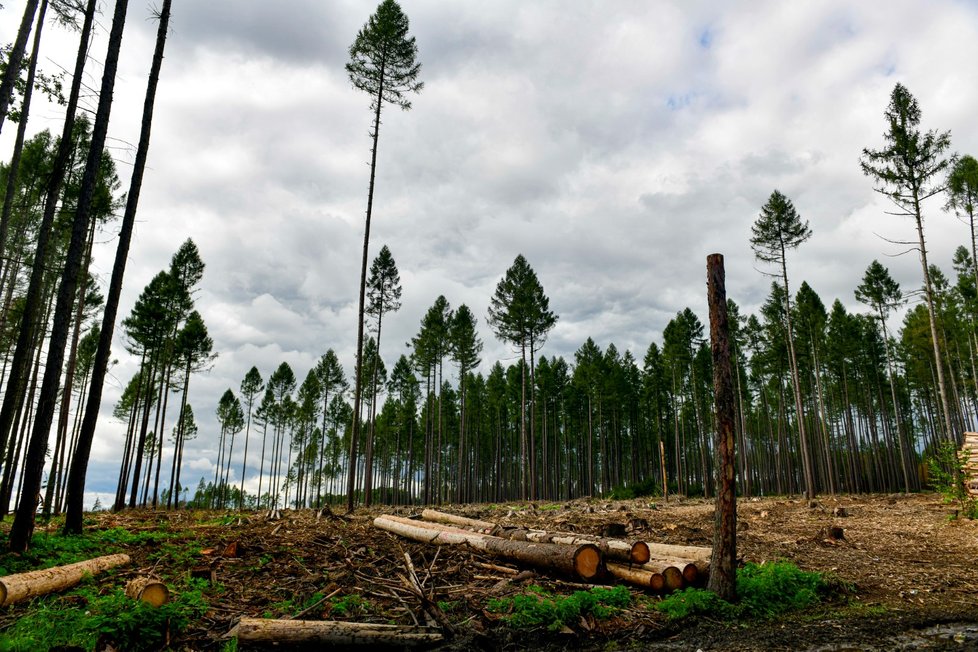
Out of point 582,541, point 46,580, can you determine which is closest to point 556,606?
point 582,541

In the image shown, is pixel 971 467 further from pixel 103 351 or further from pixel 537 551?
pixel 103 351

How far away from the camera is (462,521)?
13398 millimetres

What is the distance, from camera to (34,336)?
675 inches

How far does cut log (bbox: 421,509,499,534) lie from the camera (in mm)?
11570

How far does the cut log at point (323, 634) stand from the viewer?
210 inches

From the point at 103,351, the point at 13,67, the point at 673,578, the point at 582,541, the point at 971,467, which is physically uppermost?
the point at 13,67

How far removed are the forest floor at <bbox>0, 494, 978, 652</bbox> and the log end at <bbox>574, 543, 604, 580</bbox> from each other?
10.5 inches

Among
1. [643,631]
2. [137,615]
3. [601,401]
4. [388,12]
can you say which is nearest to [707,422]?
[601,401]

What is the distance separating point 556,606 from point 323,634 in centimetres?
278

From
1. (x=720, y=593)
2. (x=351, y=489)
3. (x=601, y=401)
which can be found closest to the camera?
(x=720, y=593)

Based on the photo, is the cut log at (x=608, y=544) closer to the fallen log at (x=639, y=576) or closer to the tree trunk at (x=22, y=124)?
the fallen log at (x=639, y=576)

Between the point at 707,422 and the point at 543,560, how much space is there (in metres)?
47.4

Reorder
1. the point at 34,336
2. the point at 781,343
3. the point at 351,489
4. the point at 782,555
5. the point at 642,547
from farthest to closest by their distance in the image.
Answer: the point at 781,343, the point at 351,489, the point at 34,336, the point at 782,555, the point at 642,547

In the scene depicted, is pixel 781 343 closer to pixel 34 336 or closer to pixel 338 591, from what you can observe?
pixel 338 591
